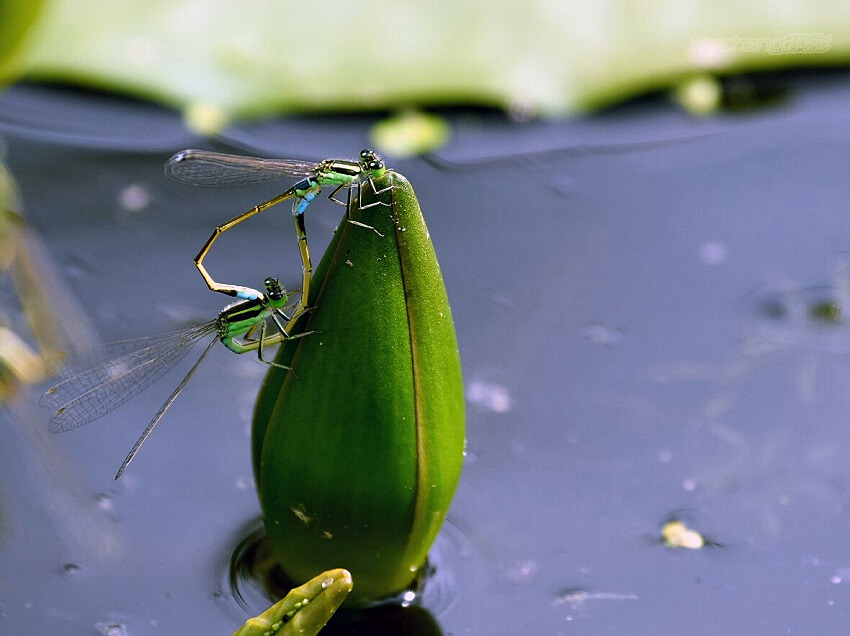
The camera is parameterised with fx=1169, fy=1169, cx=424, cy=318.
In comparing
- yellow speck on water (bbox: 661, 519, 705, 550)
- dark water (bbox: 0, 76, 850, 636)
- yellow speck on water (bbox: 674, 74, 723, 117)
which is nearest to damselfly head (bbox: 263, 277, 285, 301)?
dark water (bbox: 0, 76, 850, 636)

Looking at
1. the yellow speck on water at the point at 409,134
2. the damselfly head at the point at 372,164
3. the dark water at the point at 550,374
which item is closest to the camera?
the damselfly head at the point at 372,164

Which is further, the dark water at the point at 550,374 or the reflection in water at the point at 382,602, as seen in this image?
the dark water at the point at 550,374

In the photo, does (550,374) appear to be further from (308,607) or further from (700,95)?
(700,95)

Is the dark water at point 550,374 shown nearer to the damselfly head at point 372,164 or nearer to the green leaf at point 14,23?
the green leaf at point 14,23

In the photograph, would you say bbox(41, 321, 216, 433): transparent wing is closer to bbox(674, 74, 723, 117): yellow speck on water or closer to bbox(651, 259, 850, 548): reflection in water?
bbox(651, 259, 850, 548): reflection in water

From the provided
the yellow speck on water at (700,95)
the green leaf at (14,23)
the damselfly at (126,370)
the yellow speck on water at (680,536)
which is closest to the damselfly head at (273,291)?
the damselfly at (126,370)

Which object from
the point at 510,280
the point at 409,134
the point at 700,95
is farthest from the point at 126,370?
the point at 700,95

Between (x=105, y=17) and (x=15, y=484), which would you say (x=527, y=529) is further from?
(x=105, y=17)

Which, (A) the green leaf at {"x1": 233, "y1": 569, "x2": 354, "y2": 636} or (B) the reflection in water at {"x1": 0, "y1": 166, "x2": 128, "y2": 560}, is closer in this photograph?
(A) the green leaf at {"x1": 233, "y1": 569, "x2": 354, "y2": 636}
